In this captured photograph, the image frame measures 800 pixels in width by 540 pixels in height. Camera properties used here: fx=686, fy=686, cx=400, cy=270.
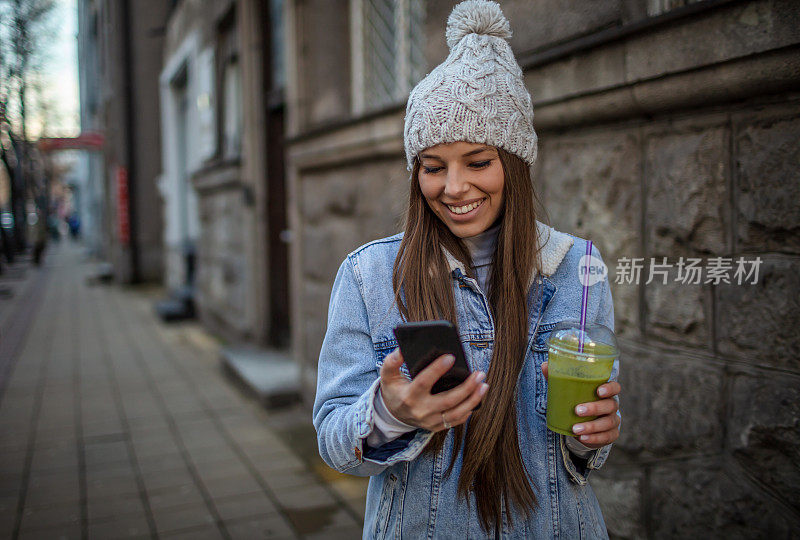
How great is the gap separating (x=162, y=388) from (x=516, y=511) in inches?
225

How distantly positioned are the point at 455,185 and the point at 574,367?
461 millimetres

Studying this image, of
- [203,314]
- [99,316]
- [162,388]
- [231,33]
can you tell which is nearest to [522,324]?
[162,388]

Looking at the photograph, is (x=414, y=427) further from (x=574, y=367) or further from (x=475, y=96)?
(x=475, y=96)

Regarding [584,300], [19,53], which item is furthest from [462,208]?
[19,53]

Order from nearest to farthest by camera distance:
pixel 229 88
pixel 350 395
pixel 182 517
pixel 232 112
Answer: pixel 350 395 → pixel 182 517 → pixel 232 112 → pixel 229 88

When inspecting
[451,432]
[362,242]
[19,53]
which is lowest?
[451,432]

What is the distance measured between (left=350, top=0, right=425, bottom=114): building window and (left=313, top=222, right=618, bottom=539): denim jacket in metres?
2.77

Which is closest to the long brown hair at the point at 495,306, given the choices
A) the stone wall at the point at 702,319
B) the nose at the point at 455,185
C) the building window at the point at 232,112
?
the nose at the point at 455,185

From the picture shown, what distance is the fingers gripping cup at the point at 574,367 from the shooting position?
140 cm

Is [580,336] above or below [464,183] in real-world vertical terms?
below

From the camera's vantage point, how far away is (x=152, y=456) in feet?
15.4

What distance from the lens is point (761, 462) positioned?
6.62 ft

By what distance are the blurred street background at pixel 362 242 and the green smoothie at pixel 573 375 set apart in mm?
835

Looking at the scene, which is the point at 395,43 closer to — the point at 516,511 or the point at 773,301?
the point at 773,301
